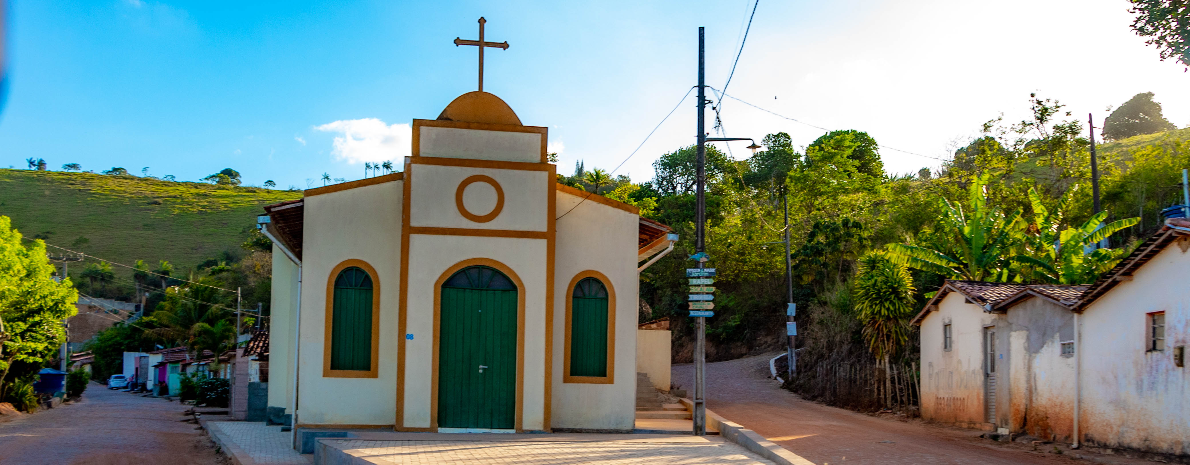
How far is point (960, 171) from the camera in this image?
126 ft

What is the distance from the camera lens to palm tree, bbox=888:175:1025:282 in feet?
73.4

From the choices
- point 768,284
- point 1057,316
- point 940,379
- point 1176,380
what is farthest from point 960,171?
point 1176,380

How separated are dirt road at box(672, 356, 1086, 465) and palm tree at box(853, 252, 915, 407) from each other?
1.78 m

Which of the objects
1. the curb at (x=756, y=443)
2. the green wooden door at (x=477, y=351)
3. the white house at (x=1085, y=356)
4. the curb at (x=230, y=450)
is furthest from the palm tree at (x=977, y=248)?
the curb at (x=230, y=450)

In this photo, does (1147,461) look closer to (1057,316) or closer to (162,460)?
(1057,316)

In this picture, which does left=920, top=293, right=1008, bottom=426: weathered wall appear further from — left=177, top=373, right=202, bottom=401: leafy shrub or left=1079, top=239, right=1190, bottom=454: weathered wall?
left=177, top=373, right=202, bottom=401: leafy shrub

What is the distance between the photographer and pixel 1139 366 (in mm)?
12922

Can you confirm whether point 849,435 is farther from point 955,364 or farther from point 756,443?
point 756,443

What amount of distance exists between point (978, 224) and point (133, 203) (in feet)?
318

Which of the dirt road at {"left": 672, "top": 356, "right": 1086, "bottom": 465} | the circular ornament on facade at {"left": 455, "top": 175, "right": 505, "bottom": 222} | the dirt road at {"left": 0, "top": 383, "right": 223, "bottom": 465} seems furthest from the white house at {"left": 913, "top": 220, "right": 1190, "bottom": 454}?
the dirt road at {"left": 0, "top": 383, "right": 223, "bottom": 465}

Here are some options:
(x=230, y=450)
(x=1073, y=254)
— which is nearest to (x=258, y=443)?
(x=230, y=450)

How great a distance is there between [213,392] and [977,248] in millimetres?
27662

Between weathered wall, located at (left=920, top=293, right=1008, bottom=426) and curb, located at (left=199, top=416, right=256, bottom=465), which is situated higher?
weathered wall, located at (left=920, top=293, right=1008, bottom=426)

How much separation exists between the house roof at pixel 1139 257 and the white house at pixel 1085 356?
16 mm
